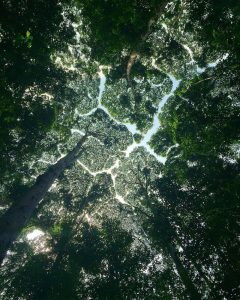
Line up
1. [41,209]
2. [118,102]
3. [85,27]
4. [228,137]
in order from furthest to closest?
[118,102] < [41,209] < [85,27] < [228,137]

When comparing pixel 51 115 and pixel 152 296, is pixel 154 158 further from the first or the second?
pixel 152 296

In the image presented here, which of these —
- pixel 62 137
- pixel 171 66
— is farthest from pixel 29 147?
pixel 171 66

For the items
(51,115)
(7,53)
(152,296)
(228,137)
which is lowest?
(152,296)

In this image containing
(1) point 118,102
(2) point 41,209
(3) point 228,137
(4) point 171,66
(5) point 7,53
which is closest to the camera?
(5) point 7,53

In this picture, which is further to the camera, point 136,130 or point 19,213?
point 136,130

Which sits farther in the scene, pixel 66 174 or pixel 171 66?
pixel 66 174

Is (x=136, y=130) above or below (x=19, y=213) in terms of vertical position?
above

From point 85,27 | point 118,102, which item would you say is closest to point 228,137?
point 85,27

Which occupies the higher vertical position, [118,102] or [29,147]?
[118,102]
